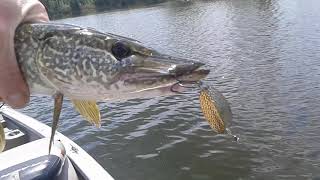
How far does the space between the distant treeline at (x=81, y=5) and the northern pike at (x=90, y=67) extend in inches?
3096

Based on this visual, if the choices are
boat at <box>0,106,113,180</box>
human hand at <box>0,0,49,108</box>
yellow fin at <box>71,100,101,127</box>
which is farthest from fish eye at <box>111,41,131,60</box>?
boat at <box>0,106,113,180</box>

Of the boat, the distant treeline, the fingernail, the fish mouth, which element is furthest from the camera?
the distant treeline

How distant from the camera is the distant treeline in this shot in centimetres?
8331

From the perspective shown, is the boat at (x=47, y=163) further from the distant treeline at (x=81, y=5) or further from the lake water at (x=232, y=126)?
the distant treeline at (x=81, y=5)

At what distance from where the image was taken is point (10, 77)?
2.50 metres

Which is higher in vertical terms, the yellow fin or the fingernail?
the fingernail

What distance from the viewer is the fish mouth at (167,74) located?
85.1 inches

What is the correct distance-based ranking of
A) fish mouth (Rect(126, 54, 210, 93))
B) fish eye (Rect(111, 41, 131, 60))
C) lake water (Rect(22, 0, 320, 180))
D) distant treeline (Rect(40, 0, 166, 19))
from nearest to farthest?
fish mouth (Rect(126, 54, 210, 93))
fish eye (Rect(111, 41, 131, 60))
lake water (Rect(22, 0, 320, 180))
distant treeline (Rect(40, 0, 166, 19))

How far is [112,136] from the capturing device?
12625 mm

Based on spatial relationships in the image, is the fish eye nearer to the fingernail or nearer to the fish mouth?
the fish mouth

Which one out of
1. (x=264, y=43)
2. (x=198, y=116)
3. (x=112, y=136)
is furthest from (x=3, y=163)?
(x=264, y=43)

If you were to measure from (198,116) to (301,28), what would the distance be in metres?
13.6

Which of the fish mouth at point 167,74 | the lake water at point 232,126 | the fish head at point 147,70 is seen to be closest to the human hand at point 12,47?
the fish head at point 147,70

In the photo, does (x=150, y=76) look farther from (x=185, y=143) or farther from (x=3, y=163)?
(x=185, y=143)
